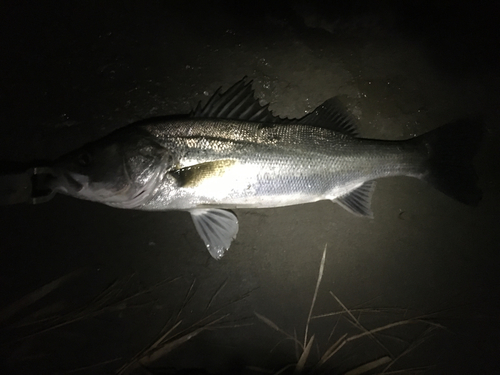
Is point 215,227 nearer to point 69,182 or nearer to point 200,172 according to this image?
point 200,172

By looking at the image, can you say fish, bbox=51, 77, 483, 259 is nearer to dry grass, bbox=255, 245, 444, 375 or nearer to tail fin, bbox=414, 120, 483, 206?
tail fin, bbox=414, 120, 483, 206

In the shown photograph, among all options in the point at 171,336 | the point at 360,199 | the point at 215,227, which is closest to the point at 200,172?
the point at 215,227

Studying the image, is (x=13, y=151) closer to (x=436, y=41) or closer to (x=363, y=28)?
(x=363, y=28)

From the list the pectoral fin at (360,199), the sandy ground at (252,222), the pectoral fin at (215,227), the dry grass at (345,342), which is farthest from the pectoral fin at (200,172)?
the dry grass at (345,342)

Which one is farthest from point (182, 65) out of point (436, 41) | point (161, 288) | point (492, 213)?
point (492, 213)

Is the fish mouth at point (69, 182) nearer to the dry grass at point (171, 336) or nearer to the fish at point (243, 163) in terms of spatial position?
the fish at point (243, 163)
